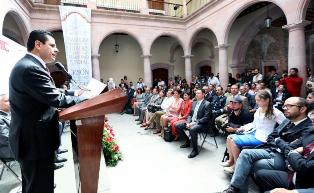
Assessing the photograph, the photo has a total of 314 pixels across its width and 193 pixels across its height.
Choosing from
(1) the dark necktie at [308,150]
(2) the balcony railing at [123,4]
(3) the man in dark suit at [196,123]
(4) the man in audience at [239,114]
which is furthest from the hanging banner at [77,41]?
(1) the dark necktie at [308,150]

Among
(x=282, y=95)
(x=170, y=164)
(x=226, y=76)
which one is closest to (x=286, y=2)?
(x=282, y=95)

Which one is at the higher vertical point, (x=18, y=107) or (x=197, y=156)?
(x=18, y=107)

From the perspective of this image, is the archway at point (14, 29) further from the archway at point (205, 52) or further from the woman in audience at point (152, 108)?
the archway at point (205, 52)

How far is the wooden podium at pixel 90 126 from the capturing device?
141 centimetres

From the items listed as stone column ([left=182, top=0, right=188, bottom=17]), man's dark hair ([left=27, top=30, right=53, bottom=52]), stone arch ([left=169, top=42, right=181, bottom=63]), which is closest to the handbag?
man's dark hair ([left=27, top=30, right=53, bottom=52])

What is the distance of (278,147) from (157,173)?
1867 millimetres

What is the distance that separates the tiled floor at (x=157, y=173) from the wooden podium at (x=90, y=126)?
5.46 feet

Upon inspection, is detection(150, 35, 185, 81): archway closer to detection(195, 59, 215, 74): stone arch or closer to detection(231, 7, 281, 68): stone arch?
detection(195, 59, 215, 74): stone arch

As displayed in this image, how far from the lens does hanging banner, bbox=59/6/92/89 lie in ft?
34.2

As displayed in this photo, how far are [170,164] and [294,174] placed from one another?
85.2 inches

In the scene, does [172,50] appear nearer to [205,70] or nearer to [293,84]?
[205,70]

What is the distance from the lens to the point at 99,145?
5.50 ft

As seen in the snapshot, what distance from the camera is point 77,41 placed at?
10664 millimetres

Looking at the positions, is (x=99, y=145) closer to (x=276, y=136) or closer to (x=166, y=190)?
(x=166, y=190)
